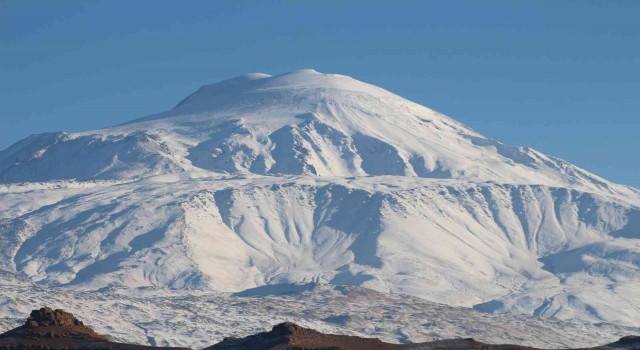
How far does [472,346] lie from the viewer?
103 meters

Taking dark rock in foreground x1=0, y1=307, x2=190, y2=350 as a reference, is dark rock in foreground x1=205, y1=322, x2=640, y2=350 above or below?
below

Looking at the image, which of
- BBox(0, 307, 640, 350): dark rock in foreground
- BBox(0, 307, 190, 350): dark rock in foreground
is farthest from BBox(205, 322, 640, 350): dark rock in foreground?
BBox(0, 307, 190, 350): dark rock in foreground

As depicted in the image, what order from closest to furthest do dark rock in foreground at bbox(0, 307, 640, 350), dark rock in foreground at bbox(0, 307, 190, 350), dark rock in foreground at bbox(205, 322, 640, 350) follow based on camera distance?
dark rock in foreground at bbox(205, 322, 640, 350) < dark rock in foreground at bbox(0, 307, 640, 350) < dark rock in foreground at bbox(0, 307, 190, 350)

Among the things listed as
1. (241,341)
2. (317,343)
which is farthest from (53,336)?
(317,343)

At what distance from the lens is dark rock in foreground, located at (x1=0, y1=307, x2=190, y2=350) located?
332 feet

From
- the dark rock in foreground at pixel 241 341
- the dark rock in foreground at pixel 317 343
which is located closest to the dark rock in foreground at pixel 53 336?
the dark rock in foreground at pixel 241 341

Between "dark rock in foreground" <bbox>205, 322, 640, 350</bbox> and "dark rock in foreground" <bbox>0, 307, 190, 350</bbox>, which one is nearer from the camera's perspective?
"dark rock in foreground" <bbox>205, 322, 640, 350</bbox>

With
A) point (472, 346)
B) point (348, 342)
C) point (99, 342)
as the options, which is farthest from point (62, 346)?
point (472, 346)

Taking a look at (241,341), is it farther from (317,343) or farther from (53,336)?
(53,336)

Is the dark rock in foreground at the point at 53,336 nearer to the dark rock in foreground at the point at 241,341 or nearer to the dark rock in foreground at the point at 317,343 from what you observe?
the dark rock in foreground at the point at 241,341

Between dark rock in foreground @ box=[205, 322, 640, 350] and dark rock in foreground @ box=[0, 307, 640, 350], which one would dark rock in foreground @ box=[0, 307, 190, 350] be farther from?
dark rock in foreground @ box=[205, 322, 640, 350]

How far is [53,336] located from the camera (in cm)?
10494

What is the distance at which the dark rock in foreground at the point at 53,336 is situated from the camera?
332 ft

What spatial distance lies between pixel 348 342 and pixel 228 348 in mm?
8684
